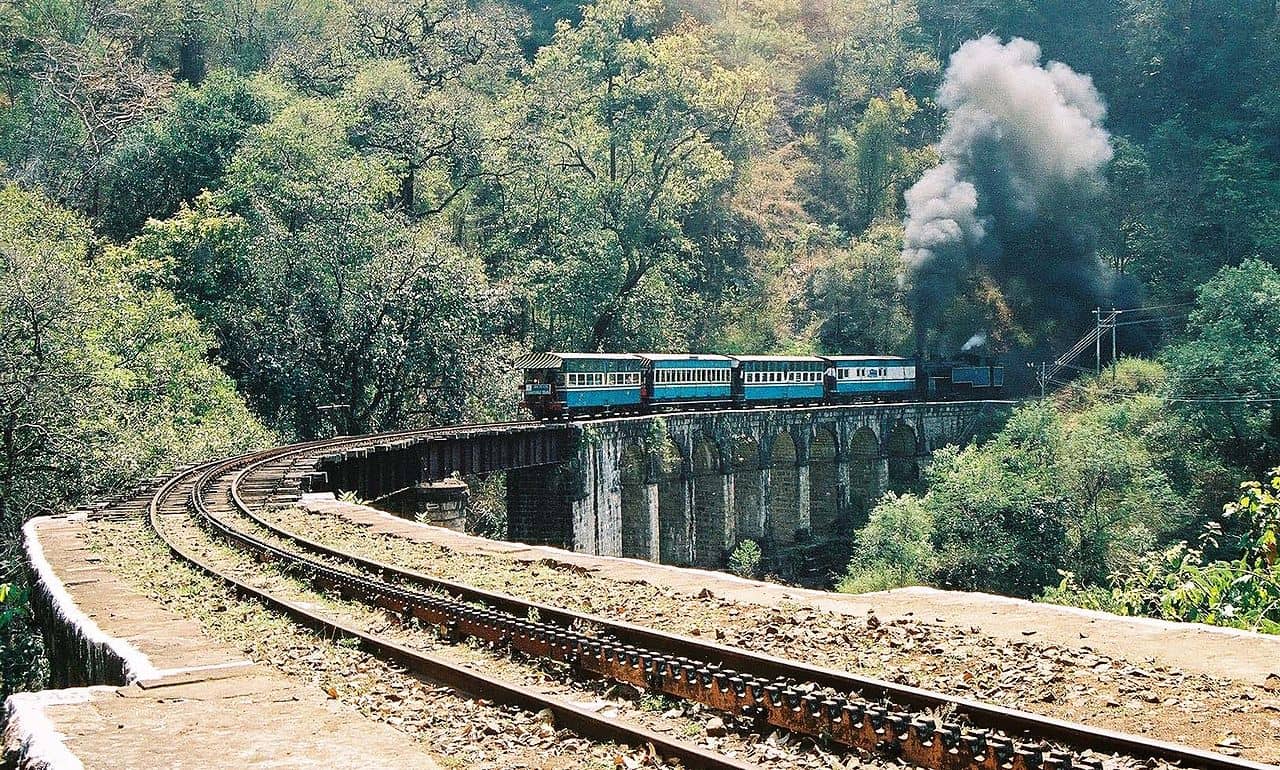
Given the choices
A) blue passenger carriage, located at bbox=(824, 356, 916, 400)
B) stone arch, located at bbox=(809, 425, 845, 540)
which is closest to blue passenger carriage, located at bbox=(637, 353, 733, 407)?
stone arch, located at bbox=(809, 425, 845, 540)

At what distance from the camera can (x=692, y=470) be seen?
3825 cm

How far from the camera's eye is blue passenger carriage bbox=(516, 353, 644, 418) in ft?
110

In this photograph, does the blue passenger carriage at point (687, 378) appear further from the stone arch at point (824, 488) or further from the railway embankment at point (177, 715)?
the railway embankment at point (177, 715)

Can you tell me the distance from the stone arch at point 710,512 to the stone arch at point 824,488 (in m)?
6.09

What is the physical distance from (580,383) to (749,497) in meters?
10.1

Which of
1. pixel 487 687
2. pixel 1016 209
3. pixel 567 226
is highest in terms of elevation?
pixel 1016 209

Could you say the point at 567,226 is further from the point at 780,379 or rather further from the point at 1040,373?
the point at 1040,373

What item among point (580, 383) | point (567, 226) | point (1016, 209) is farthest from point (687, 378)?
point (1016, 209)

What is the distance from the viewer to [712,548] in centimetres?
3984

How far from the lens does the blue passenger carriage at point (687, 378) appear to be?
37938 mm

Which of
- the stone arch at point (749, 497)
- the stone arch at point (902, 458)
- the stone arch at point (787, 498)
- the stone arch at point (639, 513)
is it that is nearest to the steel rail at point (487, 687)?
the stone arch at point (639, 513)

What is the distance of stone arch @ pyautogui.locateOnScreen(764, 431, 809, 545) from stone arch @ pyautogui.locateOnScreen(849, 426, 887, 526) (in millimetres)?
4810

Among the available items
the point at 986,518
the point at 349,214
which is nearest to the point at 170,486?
the point at 349,214

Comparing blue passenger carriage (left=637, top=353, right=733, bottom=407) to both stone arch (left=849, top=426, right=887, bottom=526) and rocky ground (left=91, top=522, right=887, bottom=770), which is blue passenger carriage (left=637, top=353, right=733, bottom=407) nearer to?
stone arch (left=849, top=426, right=887, bottom=526)
